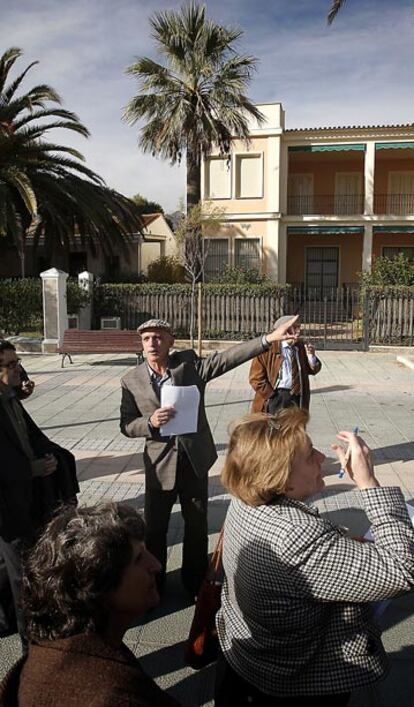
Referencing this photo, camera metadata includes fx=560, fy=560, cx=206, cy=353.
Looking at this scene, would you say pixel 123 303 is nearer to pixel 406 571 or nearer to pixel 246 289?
pixel 246 289

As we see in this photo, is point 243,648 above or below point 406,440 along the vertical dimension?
above

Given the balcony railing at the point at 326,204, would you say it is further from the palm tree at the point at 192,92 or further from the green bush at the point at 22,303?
the green bush at the point at 22,303

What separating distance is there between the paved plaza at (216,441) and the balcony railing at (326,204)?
Result: 13.2m

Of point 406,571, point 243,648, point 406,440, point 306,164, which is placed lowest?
point 406,440

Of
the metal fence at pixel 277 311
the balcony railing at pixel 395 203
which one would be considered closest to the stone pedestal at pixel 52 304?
the metal fence at pixel 277 311

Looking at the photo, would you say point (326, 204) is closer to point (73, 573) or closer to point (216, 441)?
point (216, 441)

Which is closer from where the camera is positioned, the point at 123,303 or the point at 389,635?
the point at 389,635

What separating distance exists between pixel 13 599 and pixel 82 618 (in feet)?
6.29

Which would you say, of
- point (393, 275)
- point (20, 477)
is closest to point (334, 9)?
point (393, 275)

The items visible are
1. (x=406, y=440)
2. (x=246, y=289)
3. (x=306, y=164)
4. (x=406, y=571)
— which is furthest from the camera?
(x=306, y=164)

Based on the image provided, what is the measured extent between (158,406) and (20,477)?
34.6 inches

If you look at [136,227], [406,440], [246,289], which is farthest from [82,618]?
[136,227]

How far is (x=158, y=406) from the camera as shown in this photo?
3.30 metres

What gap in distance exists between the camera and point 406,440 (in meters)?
6.91
